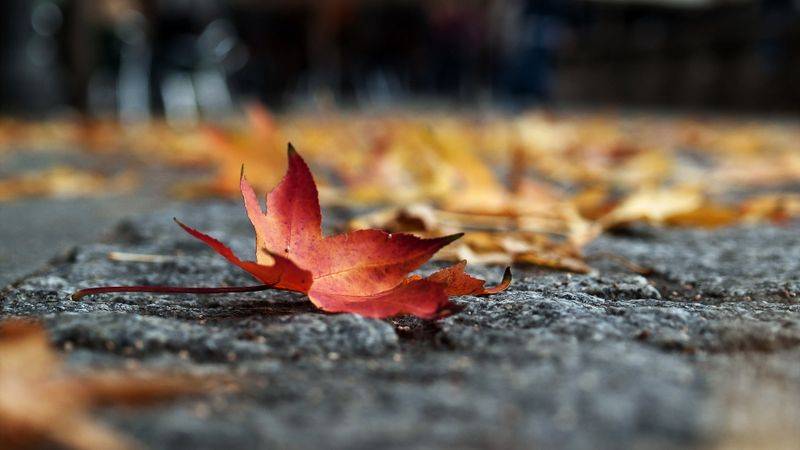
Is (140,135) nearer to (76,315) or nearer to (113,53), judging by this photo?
(76,315)

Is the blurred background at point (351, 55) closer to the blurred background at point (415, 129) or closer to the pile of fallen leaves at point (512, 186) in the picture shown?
the blurred background at point (415, 129)

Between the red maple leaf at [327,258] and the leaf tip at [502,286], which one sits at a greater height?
the red maple leaf at [327,258]

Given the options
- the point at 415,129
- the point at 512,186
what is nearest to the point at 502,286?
the point at 512,186

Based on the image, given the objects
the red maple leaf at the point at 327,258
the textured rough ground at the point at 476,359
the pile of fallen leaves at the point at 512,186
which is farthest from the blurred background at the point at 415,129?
the red maple leaf at the point at 327,258

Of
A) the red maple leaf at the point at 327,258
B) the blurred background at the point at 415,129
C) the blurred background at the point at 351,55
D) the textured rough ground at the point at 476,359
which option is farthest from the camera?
the blurred background at the point at 351,55

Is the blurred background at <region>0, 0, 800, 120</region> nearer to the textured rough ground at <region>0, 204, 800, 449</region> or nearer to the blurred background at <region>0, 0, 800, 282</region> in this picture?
the blurred background at <region>0, 0, 800, 282</region>

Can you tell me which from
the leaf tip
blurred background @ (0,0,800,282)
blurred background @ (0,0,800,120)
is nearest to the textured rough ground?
the leaf tip

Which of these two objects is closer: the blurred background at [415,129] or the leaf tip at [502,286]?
the leaf tip at [502,286]

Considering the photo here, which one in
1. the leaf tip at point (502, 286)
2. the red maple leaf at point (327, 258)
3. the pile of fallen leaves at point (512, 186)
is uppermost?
the red maple leaf at point (327, 258)
